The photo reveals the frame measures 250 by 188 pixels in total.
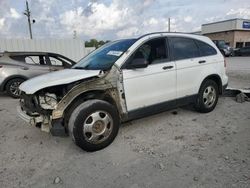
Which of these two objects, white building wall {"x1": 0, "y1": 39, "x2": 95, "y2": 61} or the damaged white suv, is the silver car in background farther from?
white building wall {"x1": 0, "y1": 39, "x2": 95, "y2": 61}

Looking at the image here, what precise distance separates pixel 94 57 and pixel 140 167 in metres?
2.48

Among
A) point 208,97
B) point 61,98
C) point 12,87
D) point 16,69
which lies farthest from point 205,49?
point 12,87

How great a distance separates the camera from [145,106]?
425 centimetres

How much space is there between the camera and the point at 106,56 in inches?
175

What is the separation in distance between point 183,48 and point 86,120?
2.59 meters

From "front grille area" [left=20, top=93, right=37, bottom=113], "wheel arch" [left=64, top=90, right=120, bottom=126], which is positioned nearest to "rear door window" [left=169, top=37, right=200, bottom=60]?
"wheel arch" [left=64, top=90, right=120, bottom=126]

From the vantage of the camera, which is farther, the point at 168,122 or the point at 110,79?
the point at 168,122

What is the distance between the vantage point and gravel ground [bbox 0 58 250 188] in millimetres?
2953

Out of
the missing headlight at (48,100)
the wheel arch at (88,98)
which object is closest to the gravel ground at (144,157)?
the wheel arch at (88,98)

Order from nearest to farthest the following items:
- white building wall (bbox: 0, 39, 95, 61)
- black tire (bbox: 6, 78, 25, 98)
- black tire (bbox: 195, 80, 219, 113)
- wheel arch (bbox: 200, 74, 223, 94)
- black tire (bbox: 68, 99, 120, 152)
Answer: black tire (bbox: 68, 99, 120, 152)
black tire (bbox: 195, 80, 219, 113)
wheel arch (bbox: 200, 74, 223, 94)
black tire (bbox: 6, 78, 25, 98)
white building wall (bbox: 0, 39, 95, 61)

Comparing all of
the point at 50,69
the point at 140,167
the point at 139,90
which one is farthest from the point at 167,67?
the point at 50,69

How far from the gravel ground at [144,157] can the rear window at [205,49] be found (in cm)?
143

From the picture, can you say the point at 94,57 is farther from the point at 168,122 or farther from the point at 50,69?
the point at 50,69

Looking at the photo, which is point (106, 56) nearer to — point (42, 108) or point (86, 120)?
point (86, 120)
